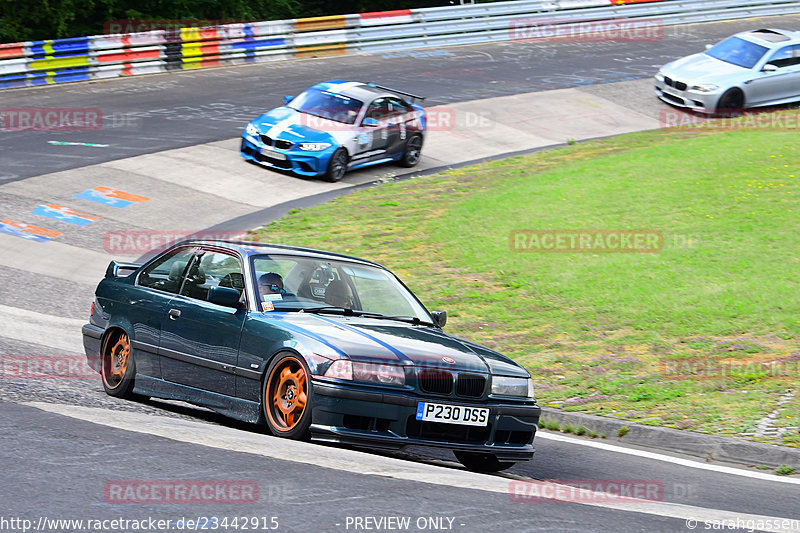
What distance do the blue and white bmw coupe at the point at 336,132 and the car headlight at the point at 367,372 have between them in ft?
43.0

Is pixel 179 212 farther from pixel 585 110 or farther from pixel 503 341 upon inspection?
pixel 585 110

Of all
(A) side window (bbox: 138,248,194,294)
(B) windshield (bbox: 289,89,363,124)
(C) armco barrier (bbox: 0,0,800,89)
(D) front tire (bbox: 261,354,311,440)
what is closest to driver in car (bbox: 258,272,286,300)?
(D) front tire (bbox: 261,354,311,440)

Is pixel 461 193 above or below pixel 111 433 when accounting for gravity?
below

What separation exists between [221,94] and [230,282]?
18481 mm

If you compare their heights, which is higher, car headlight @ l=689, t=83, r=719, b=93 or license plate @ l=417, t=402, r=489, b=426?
license plate @ l=417, t=402, r=489, b=426

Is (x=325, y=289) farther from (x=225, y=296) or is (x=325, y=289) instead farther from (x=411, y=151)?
(x=411, y=151)

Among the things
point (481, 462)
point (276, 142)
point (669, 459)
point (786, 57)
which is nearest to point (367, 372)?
point (481, 462)

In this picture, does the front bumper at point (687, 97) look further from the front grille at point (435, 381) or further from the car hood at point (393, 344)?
the front grille at point (435, 381)

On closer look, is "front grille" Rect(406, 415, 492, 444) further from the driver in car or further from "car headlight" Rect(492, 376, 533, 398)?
the driver in car

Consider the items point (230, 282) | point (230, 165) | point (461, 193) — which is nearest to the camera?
point (230, 282)

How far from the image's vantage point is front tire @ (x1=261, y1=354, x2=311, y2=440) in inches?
259

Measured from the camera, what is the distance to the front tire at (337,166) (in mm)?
19562

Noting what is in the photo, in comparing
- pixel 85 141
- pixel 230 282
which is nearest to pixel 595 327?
pixel 230 282

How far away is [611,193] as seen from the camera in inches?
654
